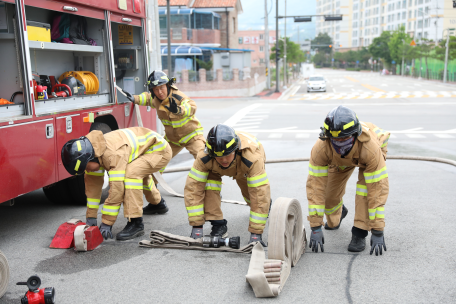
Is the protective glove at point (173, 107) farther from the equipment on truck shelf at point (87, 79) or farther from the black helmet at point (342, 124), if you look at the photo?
the black helmet at point (342, 124)

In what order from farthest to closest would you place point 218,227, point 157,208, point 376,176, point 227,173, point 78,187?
point 78,187 < point 157,208 < point 218,227 < point 227,173 < point 376,176

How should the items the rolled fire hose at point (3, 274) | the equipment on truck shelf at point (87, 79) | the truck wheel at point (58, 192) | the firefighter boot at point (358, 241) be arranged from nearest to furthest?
the rolled fire hose at point (3, 274)
the firefighter boot at point (358, 241)
the truck wheel at point (58, 192)
the equipment on truck shelf at point (87, 79)

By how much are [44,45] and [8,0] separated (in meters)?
0.87

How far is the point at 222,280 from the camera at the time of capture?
4078mm

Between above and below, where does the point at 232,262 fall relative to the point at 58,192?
below

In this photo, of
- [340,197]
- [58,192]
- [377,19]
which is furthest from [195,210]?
[377,19]

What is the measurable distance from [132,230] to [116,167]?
81 cm

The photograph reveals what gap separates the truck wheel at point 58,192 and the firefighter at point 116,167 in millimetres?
1613

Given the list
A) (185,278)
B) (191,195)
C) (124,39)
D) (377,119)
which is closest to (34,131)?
(191,195)

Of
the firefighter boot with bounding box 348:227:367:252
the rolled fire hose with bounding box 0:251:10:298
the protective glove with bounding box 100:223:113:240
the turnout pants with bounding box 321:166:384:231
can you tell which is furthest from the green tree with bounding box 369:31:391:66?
the rolled fire hose with bounding box 0:251:10:298

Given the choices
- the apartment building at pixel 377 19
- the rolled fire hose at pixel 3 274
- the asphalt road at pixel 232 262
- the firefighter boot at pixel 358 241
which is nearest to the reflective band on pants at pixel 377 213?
the firefighter boot at pixel 358 241

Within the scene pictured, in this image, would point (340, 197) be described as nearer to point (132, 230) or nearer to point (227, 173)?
point (227, 173)

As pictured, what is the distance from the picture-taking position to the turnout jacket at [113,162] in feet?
15.5

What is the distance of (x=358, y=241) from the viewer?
4676mm
